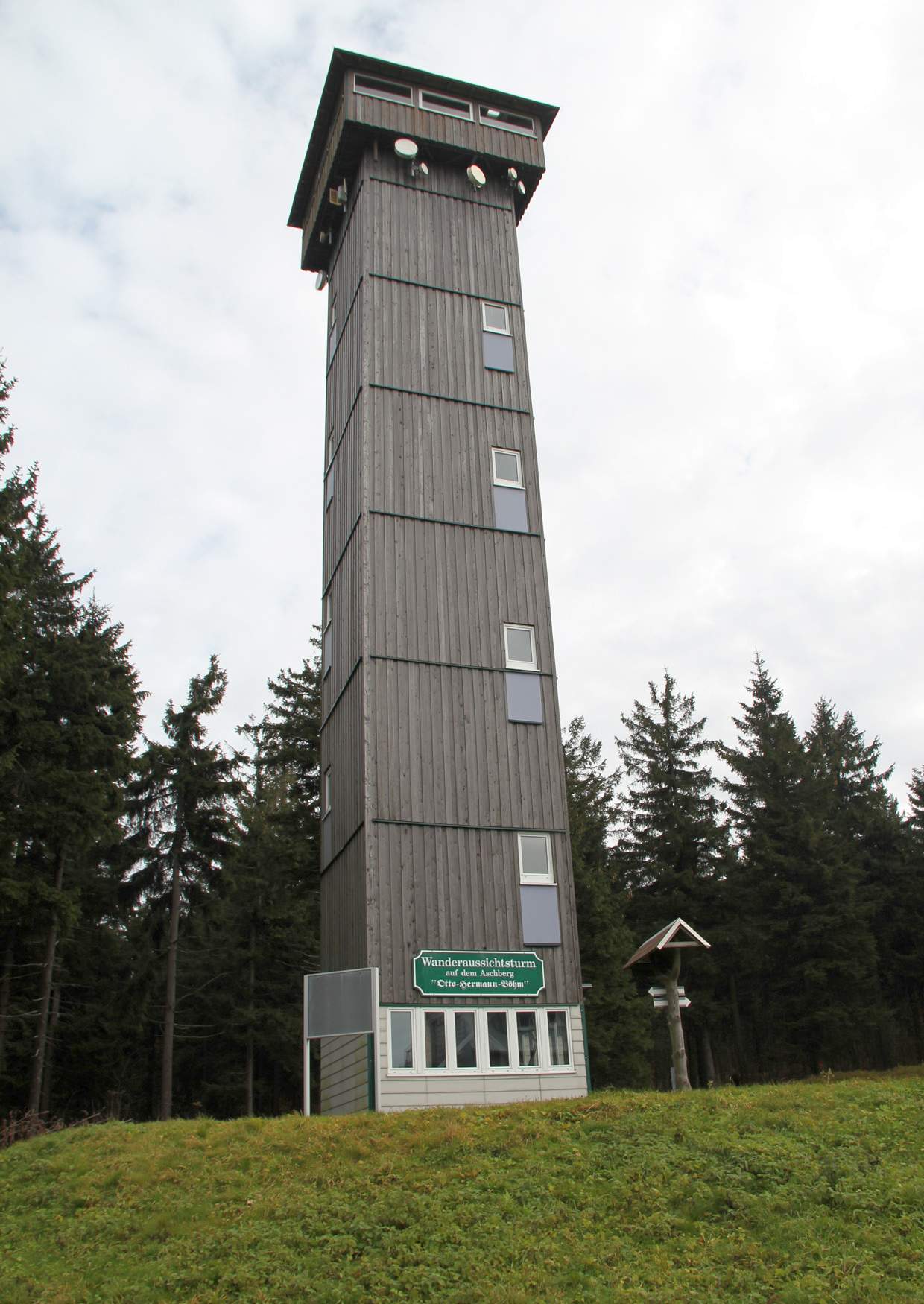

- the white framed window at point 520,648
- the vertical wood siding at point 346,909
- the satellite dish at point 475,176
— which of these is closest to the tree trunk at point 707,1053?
the vertical wood siding at point 346,909

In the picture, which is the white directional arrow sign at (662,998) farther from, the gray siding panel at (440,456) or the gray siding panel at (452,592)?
the gray siding panel at (440,456)

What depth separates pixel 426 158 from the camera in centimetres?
2945

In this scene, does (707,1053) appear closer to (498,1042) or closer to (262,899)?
(262,899)

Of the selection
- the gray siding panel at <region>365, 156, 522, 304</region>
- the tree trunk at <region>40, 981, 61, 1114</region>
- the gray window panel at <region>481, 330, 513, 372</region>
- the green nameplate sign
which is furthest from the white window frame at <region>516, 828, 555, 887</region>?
the tree trunk at <region>40, 981, 61, 1114</region>

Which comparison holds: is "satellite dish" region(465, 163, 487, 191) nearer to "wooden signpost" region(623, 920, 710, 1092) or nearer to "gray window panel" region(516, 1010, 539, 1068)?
"wooden signpost" region(623, 920, 710, 1092)

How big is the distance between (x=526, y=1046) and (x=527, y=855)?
144 inches

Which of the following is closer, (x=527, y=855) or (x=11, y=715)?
(x=527, y=855)

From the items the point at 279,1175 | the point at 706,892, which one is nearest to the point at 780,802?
the point at 706,892

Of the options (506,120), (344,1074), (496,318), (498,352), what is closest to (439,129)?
(506,120)

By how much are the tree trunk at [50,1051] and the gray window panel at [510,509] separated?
58.0 feet

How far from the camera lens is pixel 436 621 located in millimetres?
23875

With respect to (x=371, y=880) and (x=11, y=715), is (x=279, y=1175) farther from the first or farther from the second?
(x=11, y=715)

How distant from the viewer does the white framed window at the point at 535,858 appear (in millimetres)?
22109

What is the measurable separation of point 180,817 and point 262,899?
4.10 meters
